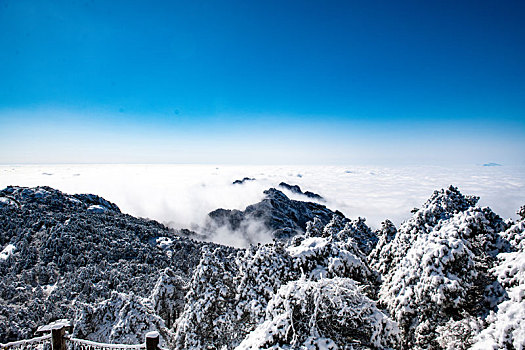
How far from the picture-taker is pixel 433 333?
891cm

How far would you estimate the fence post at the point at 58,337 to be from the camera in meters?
8.61

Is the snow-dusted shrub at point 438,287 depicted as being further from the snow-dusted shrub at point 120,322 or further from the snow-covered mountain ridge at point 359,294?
the snow-dusted shrub at point 120,322

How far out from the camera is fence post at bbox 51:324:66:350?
8.61 meters

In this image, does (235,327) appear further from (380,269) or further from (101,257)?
(101,257)

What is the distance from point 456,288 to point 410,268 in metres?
1.55

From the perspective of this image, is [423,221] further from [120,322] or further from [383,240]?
[120,322]

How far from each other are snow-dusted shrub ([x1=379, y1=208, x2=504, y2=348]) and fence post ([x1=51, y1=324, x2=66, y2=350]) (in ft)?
34.1

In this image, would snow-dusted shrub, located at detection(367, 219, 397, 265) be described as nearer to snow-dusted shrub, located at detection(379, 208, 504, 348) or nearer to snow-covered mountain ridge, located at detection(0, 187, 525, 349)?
snow-covered mountain ridge, located at detection(0, 187, 525, 349)

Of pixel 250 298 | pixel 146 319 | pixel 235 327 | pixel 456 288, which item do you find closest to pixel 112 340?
pixel 146 319

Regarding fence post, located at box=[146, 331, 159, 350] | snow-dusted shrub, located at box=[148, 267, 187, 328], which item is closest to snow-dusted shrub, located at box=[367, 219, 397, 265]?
fence post, located at box=[146, 331, 159, 350]

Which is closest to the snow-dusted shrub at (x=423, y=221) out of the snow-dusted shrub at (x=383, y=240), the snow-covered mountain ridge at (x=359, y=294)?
the snow-covered mountain ridge at (x=359, y=294)

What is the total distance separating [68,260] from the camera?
128250 millimetres

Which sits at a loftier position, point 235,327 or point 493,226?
point 493,226

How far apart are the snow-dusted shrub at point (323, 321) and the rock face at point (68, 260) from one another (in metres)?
69.6
